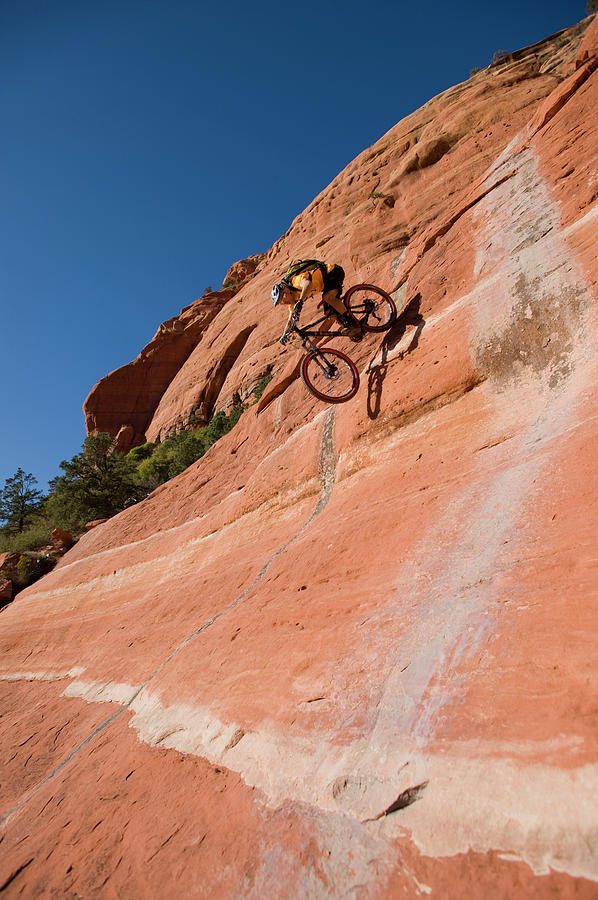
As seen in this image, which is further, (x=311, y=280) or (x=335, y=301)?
(x=335, y=301)

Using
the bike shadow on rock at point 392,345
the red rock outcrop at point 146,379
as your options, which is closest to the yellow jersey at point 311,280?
the bike shadow on rock at point 392,345

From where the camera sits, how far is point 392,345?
6.70m

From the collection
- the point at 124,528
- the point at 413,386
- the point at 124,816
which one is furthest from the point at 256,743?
the point at 124,528

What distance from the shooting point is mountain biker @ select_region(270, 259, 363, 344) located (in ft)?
21.4

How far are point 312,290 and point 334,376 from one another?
55.7 inches

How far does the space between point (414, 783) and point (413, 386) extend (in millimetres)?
4471

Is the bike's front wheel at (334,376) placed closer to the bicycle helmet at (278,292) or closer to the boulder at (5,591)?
the bicycle helmet at (278,292)

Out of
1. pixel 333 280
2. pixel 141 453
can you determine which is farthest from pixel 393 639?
pixel 141 453

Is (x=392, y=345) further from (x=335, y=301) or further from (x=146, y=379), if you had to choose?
(x=146, y=379)

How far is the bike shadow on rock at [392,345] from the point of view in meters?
6.18

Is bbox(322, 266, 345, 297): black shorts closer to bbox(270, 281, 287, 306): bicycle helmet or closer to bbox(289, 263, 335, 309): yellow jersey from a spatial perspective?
bbox(289, 263, 335, 309): yellow jersey

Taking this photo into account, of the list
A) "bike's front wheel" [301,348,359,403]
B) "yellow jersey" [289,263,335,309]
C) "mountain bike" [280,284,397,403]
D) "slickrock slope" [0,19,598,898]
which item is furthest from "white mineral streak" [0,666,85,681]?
"yellow jersey" [289,263,335,309]

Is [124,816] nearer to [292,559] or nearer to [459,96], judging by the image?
[292,559]

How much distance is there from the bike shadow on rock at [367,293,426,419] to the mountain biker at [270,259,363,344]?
577 mm
